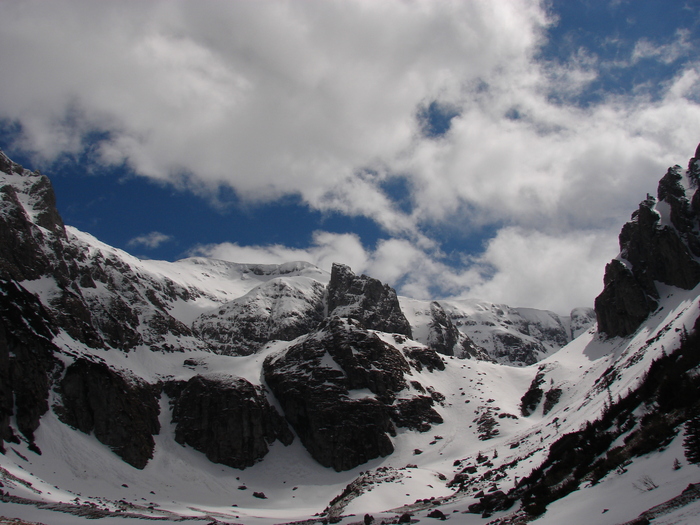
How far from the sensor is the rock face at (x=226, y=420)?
83.2 m

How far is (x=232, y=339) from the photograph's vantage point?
17150 centimetres

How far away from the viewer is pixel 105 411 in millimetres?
71875

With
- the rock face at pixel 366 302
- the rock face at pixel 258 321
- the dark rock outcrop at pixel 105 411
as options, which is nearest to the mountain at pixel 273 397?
the dark rock outcrop at pixel 105 411

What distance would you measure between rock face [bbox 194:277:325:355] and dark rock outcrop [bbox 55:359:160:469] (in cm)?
8509

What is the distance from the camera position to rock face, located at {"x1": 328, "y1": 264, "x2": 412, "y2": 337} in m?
161

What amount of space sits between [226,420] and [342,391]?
22.8 meters

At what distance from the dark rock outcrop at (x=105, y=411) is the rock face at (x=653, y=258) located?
3524 inches

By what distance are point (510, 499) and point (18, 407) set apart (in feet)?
212

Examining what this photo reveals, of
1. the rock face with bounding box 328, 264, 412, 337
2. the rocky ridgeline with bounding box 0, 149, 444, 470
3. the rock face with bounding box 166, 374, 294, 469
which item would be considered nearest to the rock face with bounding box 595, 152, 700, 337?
the rocky ridgeline with bounding box 0, 149, 444, 470

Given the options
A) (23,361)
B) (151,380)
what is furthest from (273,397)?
(23,361)

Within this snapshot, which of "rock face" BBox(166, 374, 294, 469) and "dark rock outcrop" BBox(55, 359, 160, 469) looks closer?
"dark rock outcrop" BBox(55, 359, 160, 469)

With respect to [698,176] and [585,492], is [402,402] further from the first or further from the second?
[585,492]

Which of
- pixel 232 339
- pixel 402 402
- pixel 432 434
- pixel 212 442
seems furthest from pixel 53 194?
pixel 432 434

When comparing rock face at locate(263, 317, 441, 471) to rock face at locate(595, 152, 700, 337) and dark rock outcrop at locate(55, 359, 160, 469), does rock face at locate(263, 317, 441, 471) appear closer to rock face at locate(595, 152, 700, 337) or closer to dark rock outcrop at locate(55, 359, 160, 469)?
dark rock outcrop at locate(55, 359, 160, 469)
